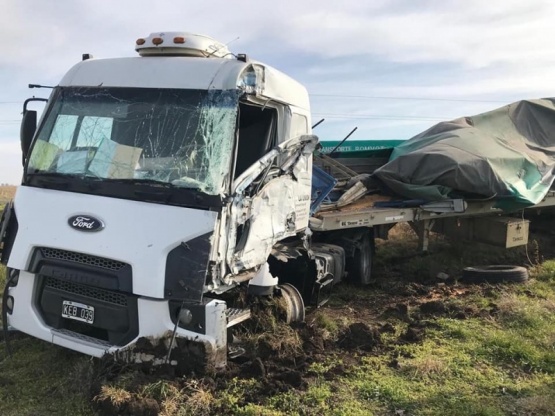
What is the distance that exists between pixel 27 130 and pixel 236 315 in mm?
2623

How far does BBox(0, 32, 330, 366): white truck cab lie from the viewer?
4.18 metres

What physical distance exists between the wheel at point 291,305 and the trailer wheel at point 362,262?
2.94 metres

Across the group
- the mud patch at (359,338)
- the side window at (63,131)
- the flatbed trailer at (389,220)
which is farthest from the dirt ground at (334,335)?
the side window at (63,131)

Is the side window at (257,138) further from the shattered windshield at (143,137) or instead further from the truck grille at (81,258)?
the truck grille at (81,258)

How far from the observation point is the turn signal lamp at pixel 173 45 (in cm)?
525

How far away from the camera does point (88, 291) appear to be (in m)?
4.42

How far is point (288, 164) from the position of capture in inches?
217

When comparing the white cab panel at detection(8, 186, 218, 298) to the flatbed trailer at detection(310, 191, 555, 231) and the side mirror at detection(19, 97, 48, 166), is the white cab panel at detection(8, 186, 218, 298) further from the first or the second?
the flatbed trailer at detection(310, 191, 555, 231)

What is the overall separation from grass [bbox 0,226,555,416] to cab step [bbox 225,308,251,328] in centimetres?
33

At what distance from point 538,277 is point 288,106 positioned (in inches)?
222

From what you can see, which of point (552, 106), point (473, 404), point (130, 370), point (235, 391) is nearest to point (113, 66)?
point (130, 370)

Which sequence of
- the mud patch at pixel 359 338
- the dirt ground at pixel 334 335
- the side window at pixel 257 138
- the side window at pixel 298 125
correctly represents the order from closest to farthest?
the dirt ground at pixel 334 335 → the side window at pixel 257 138 → the mud patch at pixel 359 338 → the side window at pixel 298 125

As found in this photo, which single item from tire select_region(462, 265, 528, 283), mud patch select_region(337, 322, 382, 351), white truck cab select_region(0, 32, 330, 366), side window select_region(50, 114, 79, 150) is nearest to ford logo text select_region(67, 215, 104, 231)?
white truck cab select_region(0, 32, 330, 366)

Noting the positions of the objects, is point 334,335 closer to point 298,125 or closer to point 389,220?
point 298,125
